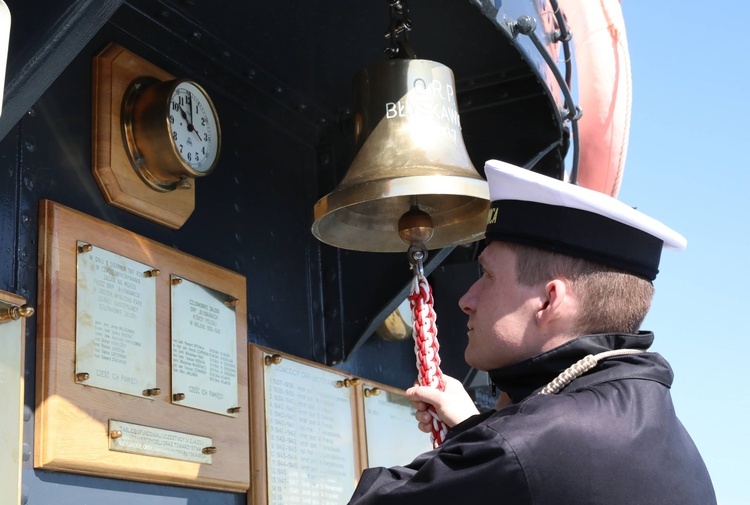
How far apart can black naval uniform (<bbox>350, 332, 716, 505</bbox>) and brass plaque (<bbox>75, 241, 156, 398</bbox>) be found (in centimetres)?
133

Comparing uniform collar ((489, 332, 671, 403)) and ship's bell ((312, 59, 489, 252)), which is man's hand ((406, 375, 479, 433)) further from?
ship's bell ((312, 59, 489, 252))

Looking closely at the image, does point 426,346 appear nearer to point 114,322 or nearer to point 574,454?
point 574,454

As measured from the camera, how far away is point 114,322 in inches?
131

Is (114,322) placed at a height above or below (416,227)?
below

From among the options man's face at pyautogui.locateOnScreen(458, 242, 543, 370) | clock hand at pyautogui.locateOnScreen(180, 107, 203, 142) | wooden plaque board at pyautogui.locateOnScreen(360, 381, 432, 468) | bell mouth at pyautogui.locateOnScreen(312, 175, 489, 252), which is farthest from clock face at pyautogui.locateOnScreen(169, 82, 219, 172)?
man's face at pyautogui.locateOnScreen(458, 242, 543, 370)

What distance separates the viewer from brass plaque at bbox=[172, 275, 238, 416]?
3590 mm

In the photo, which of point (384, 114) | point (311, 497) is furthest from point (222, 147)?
point (311, 497)

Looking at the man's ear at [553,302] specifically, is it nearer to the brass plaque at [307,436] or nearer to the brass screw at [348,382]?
the brass plaque at [307,436]

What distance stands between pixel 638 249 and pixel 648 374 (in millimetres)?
260

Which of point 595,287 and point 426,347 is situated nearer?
point 595,287

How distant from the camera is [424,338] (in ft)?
8.65

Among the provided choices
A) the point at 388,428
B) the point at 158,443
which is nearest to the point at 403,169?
the point at 158,443

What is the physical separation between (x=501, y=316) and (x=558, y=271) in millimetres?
141

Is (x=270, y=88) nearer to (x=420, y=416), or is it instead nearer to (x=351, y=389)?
(x=351, y=389)
